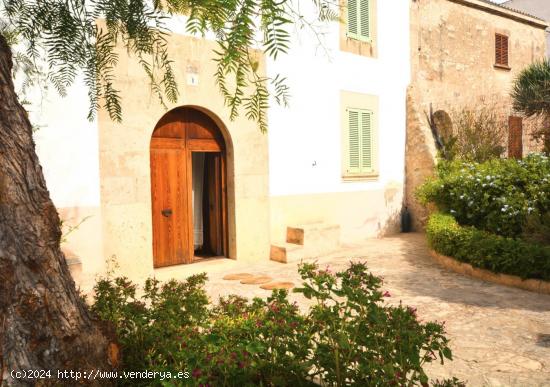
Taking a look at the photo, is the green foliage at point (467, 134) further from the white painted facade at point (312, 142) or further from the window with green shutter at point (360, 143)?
the window with green shutter at point (360, 143)

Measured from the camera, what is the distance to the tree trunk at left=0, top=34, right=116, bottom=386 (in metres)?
1.90

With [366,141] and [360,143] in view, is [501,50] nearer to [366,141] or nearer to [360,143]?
[366,141]

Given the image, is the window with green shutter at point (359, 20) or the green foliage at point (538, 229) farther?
the window with green shutter at point (359, 20)

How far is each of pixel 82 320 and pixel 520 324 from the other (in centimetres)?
424

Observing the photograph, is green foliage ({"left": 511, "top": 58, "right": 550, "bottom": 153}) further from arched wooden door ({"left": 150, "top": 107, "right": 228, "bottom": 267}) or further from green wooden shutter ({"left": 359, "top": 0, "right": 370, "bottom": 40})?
arched wooden door ({"left": 150, "top": 107, "right": 228, "bottom": 267})

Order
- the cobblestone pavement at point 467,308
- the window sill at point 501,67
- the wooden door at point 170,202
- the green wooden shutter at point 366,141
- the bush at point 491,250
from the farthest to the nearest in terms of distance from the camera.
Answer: the window sill at point 501,67 → the green wooden shutter at point 366,141 → the wooden door at point 170,202 → the bush at point 491,250 → the cobblestone pavement at point 467,308

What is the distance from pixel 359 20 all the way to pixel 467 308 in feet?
22.3

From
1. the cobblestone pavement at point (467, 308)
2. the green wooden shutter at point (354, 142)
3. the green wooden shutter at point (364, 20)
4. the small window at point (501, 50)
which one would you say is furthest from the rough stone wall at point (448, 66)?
the cobblestone pavement at point (467, 308)

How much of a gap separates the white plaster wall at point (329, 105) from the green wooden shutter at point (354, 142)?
0.30 m

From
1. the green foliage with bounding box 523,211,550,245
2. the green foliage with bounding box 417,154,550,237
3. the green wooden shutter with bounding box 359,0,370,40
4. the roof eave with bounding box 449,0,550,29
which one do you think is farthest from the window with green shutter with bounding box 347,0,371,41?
the green foliage with bounding box 523,211,550,245

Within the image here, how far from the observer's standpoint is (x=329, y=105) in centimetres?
928

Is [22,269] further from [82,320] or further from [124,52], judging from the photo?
[124,52]

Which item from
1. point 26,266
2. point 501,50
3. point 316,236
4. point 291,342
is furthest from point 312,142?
point 501,50

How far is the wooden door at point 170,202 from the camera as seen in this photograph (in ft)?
24.4
